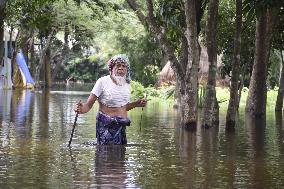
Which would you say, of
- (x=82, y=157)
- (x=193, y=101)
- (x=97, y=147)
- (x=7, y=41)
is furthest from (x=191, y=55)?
(x=7, y=41)

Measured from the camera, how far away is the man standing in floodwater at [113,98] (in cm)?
1202

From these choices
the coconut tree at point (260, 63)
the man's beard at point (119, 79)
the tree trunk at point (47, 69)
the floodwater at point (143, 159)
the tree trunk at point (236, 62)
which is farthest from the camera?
the tree trunk at point (47, 69)

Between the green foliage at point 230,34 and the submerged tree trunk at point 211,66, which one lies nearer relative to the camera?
the submerged tree trunk at point 211,66

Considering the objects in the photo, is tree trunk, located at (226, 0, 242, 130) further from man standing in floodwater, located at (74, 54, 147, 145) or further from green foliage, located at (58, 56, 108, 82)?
green foliage, located at (58, 56, 108, 82)

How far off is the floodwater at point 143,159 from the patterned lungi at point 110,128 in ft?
0.52

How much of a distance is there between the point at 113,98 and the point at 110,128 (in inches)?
23.3

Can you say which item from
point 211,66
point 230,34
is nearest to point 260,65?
point 230,34

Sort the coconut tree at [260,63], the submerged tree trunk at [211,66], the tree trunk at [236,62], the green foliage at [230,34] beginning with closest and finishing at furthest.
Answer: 1. the submerged tree trunk at [211,66]
2. the tree trunk at [236,62]
3. the coconut tree at [260,63]
4. the green foliage at [230,34]

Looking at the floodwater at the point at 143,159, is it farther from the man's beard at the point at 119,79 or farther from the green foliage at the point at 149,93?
the green foliage at the point at 149,93

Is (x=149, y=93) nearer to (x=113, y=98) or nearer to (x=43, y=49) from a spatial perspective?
(x=43, y=49)

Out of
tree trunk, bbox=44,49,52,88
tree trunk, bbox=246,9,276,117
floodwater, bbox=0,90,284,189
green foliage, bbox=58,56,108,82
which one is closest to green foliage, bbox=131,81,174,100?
tree trunk, bbox=44,49,52,88

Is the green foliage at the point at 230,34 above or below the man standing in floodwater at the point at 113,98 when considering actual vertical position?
above

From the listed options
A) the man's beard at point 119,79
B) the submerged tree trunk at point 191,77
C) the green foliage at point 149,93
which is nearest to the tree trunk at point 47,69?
the green foliage at point 149,93

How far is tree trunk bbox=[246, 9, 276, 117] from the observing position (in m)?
24.7
